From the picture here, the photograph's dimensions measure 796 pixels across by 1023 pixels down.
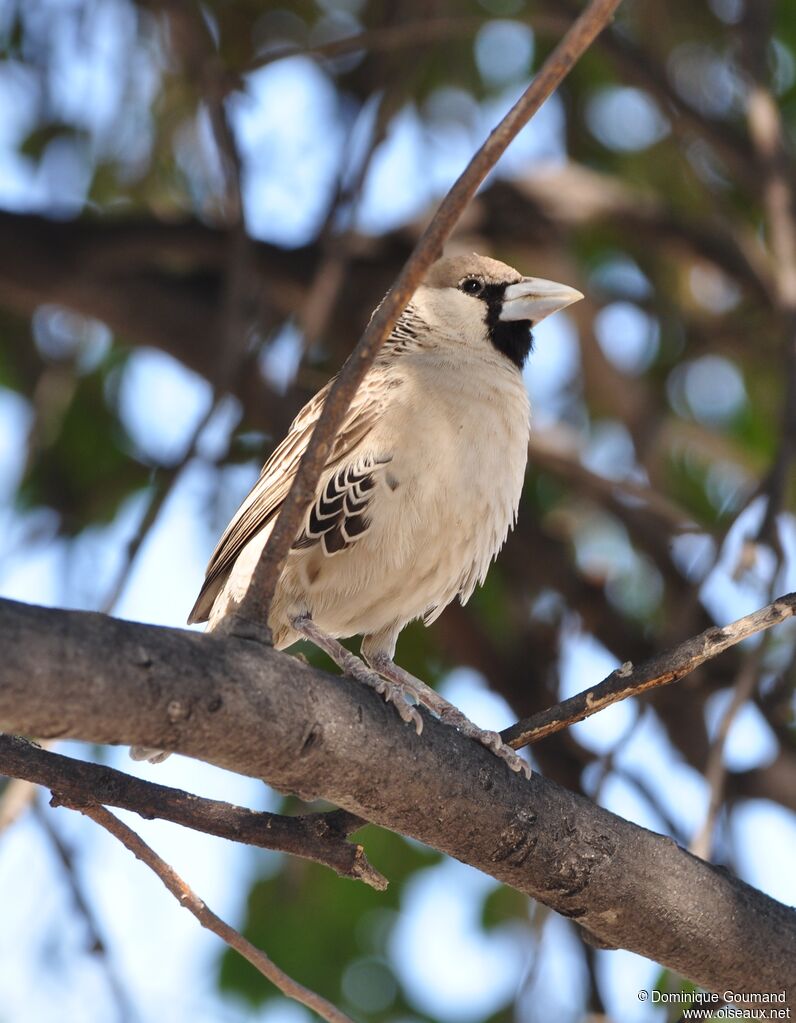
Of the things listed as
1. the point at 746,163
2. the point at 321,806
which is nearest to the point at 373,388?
the point at 321,806

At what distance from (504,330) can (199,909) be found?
2.23 m

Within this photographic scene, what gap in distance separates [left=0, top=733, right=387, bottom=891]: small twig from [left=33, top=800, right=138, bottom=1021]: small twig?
4.14ft

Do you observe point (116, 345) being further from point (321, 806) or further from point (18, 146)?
point (321, 806)

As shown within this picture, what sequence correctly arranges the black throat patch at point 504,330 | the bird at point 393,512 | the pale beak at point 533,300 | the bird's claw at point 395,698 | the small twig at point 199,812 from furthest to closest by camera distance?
the black throat patch at point 504,330
the pale beak at point 533,300
the bird at point 393,512
the bird's claw at point 395,698
the small twig at point 199,812

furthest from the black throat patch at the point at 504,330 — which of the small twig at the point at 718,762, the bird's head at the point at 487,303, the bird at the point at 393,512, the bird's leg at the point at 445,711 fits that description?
the small twig at the point at 718,762

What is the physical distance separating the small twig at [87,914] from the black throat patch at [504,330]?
75.0 inches

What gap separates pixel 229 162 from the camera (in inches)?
181

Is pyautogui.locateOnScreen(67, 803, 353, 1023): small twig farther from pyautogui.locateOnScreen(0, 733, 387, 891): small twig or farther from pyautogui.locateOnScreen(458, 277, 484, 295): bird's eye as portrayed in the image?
pyautogui.locateOnScreen(458, 277, 484, 295): bird's eye

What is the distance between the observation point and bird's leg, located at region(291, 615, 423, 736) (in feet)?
8.38

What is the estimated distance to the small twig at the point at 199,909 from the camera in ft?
8.07

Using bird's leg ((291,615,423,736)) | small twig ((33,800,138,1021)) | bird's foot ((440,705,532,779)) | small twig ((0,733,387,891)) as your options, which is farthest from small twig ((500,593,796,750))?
small twig ((33,800,138,1021))

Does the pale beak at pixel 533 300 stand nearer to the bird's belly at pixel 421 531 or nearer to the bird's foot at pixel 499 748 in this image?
the bird's belly at pixel 421 531

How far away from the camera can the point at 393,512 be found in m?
3.35

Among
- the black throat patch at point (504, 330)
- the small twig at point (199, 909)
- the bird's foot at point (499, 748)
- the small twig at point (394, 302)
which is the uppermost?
the black throat patch at point (504, 330)
